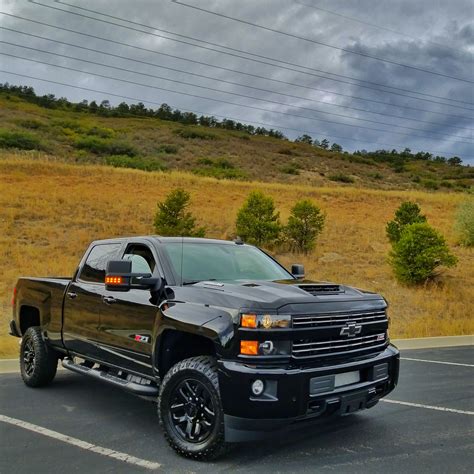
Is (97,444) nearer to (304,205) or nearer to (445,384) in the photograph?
(445,384)

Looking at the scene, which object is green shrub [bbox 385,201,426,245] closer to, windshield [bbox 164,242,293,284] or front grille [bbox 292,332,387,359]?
windshield [bbox 164,242,293,284]

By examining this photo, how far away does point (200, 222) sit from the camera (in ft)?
82.0

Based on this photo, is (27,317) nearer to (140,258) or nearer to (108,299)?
(108,299)

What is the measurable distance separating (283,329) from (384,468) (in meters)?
1.32

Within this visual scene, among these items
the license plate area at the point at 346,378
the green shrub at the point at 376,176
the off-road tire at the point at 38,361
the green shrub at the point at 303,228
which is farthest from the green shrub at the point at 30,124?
the license plate area at the point at 346,378

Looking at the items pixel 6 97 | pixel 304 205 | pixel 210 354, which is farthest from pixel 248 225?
pixel 6 97

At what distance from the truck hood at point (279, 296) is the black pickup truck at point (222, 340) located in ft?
0.04

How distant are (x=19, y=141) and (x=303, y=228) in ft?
101

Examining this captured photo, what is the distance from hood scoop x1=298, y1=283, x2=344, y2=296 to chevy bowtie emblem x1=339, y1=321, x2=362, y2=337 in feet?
1.10

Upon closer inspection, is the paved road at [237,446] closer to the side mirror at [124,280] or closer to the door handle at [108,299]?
the door handle at [108,299]

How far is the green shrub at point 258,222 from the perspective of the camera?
22828mm

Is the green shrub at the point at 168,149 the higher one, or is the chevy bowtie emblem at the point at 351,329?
the green shrub at the point at 168,149

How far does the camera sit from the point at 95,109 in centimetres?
8094

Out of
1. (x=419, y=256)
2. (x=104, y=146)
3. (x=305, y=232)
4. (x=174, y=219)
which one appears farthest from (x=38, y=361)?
(x=104, y=146)
